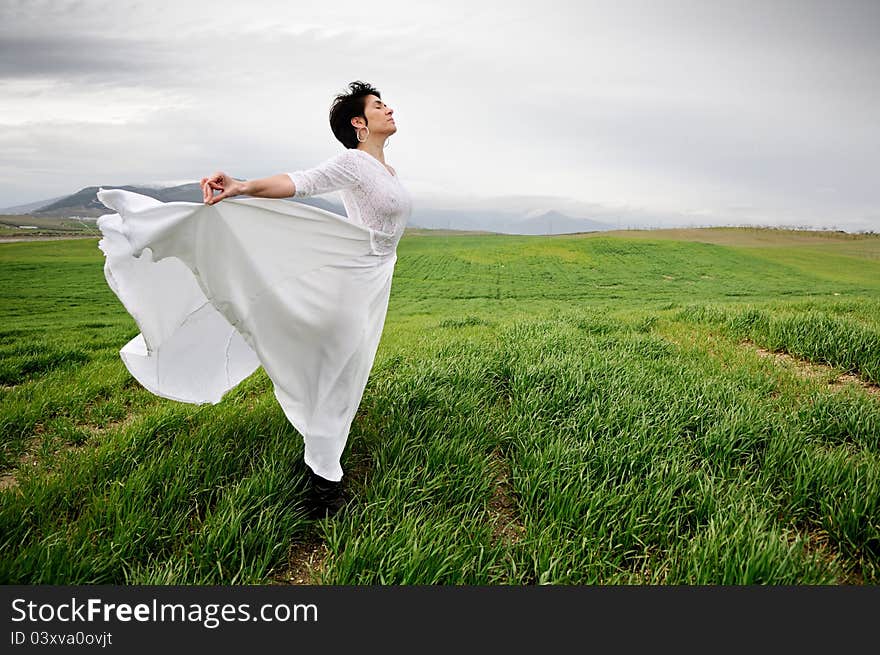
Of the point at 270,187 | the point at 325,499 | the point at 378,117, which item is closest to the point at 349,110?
the point at 378,117

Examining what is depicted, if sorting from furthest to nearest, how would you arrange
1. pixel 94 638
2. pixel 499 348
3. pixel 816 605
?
pixel 499 348 < pixel 816 605 < pixel 94 638

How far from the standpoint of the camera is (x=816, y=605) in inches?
78.1

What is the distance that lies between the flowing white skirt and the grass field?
0.50 metres

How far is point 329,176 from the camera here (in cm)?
263

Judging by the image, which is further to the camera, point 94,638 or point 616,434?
point 616,434

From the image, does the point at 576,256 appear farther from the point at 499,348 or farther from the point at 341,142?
the point at 341,142

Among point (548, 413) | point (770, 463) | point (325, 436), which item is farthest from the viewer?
point (548, 413)

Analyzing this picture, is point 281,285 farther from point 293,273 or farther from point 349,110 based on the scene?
point 349,110

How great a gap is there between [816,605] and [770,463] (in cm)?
120

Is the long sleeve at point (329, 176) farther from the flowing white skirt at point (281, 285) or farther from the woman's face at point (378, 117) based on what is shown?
the woman's face at point (378, 117)

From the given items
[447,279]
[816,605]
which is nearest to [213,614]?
[816,605]

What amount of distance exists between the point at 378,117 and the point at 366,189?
21.0 inches

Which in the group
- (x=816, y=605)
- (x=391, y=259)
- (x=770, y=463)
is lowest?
(x=816, y=605)

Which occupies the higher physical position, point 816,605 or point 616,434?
point 616,434
